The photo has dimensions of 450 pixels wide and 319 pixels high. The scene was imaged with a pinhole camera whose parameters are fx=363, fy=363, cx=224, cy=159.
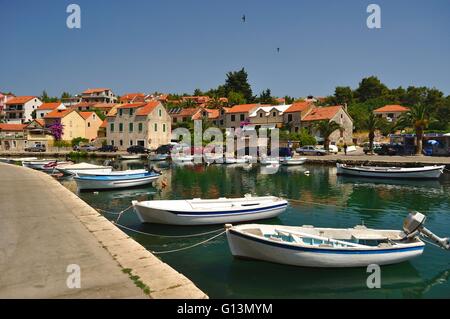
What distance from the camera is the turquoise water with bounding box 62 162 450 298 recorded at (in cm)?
1203

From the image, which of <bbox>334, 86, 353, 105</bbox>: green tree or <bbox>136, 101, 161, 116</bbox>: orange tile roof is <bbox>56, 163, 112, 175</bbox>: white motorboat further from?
<bbox>334, 86, 353, 105</bbox>: green tree

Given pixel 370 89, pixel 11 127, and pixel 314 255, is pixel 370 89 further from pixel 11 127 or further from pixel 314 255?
pixel 314 255

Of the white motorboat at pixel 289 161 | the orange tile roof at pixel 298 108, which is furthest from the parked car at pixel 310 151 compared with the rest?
the orange tile roof at pixel 298 108

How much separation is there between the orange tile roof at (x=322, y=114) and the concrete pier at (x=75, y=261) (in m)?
67.1

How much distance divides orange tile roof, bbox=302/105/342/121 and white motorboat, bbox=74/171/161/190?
51.2 meters

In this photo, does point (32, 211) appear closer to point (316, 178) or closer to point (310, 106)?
point (316, 178)

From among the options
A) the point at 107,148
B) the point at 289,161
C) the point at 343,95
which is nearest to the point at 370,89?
the point at 343,95

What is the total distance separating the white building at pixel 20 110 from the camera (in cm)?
11931

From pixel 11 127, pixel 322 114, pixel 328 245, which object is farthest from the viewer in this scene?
pixel 11 127

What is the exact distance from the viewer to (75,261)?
34.2 ft

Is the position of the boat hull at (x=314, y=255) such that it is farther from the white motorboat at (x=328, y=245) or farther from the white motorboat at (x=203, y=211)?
the white motorboat at (x=203, y=211)

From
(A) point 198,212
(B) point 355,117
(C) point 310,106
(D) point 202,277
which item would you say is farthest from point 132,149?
(D) point 202,277

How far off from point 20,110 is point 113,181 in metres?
106
